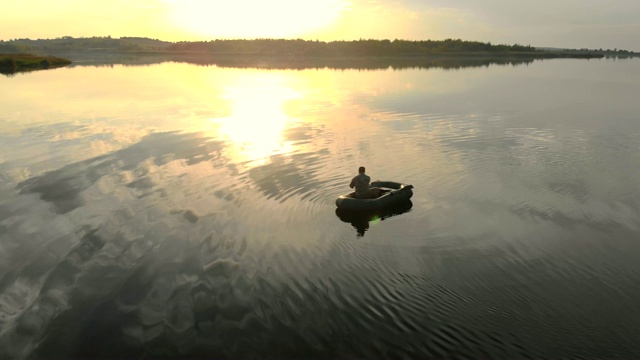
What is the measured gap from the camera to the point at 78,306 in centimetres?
1179

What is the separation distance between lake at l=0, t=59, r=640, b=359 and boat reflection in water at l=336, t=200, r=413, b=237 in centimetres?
11

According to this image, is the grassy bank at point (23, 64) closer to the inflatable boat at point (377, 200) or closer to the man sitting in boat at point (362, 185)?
the man sitting in boat at point (362, 185)

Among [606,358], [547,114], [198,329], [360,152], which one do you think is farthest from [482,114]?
[198,329]

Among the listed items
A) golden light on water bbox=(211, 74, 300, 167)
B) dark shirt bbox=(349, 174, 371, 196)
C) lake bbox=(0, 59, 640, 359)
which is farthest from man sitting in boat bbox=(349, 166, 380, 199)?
golden light on water bbox=(211, 74, 300, 167)

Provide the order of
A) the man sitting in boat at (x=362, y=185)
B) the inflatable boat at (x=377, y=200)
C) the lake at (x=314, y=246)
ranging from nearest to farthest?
the lake at (x=314, y=246) < the inflatable boat at (x=377, y=200) < the man sitting in boat at (x=362, y=185)

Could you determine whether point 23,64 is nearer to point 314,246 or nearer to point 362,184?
point 362,184

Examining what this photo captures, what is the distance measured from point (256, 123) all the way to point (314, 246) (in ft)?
83.8

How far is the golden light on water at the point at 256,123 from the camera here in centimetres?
2841

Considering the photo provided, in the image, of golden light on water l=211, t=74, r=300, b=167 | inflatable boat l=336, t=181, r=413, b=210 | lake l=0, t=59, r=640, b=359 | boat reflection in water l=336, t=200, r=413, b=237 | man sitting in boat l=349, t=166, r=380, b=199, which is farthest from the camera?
golden light on water l=211, t=74, r=300, b=167

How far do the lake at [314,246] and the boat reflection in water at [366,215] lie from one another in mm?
106

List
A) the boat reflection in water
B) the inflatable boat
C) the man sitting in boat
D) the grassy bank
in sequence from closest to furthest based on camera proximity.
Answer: the boat reflection in water < the inflatable boat < the man sitting in boat < the grassy bank

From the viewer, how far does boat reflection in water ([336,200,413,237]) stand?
17.4 metres

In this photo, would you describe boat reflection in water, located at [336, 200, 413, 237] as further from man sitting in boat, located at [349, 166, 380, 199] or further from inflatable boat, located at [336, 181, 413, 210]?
man sitting in boat, located at [349, 166, 380, 199]

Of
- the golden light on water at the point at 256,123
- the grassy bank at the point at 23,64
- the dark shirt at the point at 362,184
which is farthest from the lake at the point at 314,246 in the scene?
the grassy bank at the point at 23,64
